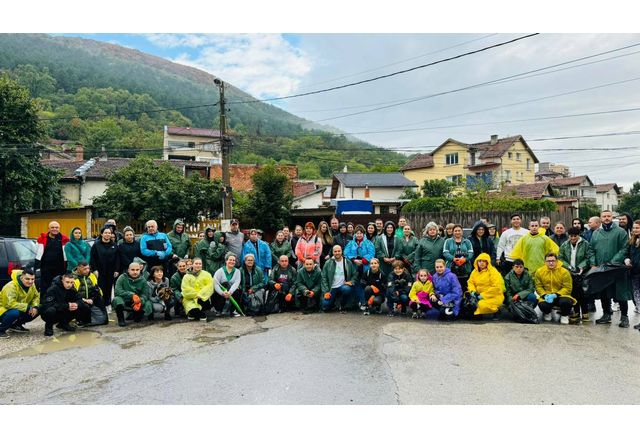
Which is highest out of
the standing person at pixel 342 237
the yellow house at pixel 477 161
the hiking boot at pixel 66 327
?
the yellow house at pixel 477 161

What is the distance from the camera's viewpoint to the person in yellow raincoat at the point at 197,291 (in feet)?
30.0

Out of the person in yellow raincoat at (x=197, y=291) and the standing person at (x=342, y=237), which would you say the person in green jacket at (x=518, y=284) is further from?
the person in yellow raincoat at (x=197, y=291)

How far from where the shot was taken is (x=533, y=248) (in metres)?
9.33

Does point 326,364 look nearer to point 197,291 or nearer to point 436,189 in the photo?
point 197,291

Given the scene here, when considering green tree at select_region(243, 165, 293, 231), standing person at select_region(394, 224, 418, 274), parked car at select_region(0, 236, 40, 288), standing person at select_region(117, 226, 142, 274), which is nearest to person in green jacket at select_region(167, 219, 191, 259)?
standing person at select_region(117, 226, 142, 274)

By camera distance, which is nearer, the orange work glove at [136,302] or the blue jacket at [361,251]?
the orange work glove at [136,302]

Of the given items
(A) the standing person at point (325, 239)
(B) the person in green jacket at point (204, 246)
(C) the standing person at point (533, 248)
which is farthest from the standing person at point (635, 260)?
(B) the person in green jacket at point (204, 246)

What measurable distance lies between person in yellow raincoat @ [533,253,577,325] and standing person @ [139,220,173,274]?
7.20m

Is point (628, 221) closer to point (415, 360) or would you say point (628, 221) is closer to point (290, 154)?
point (415, 360)

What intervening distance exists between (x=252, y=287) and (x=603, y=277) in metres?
6.43

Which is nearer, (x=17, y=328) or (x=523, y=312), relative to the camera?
(x=17, y=328)

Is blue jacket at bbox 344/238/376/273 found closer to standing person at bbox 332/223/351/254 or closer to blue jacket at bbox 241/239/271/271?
standing person at bbox 332/223/351/254

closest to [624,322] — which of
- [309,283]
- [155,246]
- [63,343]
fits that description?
[309,283]

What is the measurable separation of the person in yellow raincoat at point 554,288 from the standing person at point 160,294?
6.79 metres
